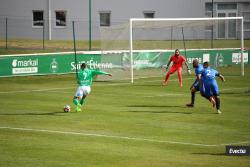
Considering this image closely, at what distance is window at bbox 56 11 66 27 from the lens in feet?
228

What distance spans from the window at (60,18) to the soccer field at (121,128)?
29822mm

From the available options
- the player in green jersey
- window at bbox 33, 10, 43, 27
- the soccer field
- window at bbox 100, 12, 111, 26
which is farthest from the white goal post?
window at bbox 33, 10, 43, 27

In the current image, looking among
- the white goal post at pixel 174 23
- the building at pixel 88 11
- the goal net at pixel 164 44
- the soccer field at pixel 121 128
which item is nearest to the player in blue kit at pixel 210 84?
the soccer field at pixel 121 128

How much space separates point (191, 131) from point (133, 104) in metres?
7.98

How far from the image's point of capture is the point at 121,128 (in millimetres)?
25531

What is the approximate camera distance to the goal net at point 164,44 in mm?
45469

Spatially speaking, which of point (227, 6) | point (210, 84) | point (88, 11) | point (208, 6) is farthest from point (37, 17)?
point (210, 84)

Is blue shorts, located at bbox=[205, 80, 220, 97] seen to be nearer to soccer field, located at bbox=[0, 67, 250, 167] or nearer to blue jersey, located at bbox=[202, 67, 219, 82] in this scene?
blue jersey, located at bbox=[202, 67, 219, 82]

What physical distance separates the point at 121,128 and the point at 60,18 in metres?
45.1

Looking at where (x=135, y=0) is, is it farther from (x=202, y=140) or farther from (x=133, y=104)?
(x=202, y=140)

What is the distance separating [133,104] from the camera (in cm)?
3269

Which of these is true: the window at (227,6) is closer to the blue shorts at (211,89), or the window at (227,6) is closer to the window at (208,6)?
the window at (208,6)

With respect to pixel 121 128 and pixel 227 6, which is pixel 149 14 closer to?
pixel 227 6

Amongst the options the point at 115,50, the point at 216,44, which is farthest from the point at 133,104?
the point at 216,44
